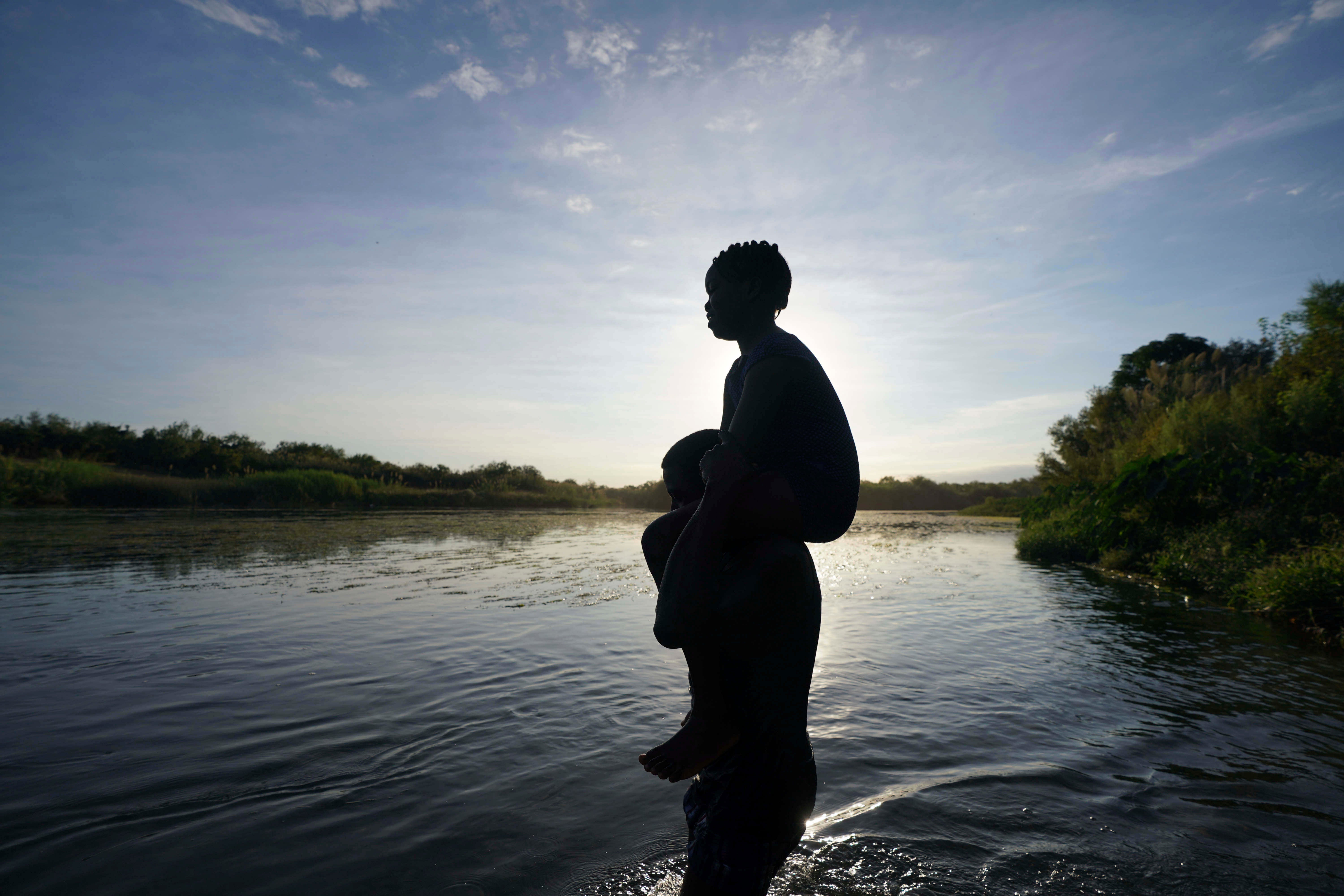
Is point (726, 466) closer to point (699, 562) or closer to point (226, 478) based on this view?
point (699, 562)

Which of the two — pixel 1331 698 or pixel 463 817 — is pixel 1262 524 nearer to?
pixel 1331 698

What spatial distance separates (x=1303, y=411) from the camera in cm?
1272

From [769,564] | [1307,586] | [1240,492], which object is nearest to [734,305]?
[769,564]

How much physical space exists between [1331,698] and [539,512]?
98.8ft

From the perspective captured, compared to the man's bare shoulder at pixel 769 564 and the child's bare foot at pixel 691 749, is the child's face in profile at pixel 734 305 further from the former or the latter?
the child's bare foot at pixel 691 749

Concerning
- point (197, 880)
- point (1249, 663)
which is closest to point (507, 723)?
point (197, 880)

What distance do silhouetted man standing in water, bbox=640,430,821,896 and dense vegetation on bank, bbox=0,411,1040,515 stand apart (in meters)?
31.9

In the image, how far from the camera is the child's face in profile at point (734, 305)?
167 cm

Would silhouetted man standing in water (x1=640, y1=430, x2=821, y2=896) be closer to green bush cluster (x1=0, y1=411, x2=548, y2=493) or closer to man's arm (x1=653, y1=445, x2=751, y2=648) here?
man's arm (x1=653, y1=445, x2=751, y2=648)

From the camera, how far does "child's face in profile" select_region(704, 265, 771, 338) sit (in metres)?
1.67

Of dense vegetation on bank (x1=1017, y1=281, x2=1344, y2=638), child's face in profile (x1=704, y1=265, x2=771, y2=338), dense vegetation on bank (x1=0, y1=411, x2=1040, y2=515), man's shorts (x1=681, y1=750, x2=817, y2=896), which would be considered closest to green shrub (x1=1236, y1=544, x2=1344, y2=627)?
dense vegetation on bank (x1=1017, y1=281, x2=1344, y2=638)

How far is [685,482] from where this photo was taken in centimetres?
156

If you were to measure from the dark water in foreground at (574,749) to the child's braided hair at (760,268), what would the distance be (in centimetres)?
215

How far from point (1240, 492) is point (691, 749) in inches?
522
